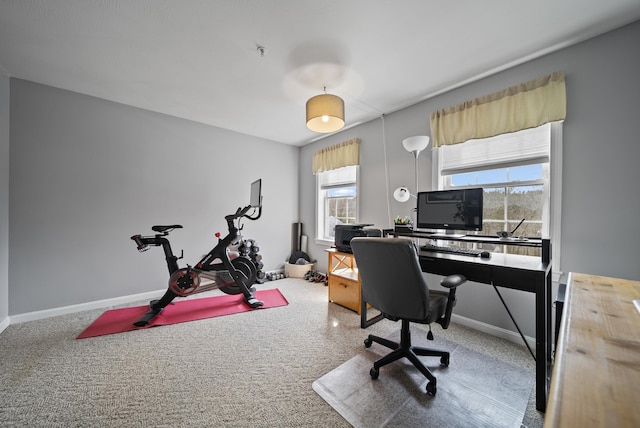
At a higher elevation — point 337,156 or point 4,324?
point 337,156

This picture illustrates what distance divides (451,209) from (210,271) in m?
2.61

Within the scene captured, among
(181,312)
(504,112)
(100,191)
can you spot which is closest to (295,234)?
(181,312)

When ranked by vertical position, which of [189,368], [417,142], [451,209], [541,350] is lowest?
[189,368]

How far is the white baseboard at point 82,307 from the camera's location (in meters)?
2.47

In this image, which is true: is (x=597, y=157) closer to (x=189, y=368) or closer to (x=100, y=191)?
(x=189, y=368)

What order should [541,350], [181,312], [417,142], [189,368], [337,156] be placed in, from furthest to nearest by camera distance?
[337,156]
[181,312]
[417,142]
[189,368]
[541,350]

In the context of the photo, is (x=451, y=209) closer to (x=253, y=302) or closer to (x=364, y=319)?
(x=364, y=319)

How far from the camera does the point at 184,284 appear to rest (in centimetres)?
265

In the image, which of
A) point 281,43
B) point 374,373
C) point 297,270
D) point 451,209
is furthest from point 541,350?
point 297,270

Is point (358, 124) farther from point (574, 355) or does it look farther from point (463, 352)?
point (574, 355)

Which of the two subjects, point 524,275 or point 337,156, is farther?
point 337,156

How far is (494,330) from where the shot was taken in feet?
7.29

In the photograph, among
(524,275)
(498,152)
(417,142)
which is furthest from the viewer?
(417,142)

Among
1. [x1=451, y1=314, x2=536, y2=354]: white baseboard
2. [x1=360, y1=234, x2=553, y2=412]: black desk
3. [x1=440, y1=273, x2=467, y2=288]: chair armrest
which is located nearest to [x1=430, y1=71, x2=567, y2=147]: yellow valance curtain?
[x1=360, y1=234, x2=553, y2=412]: black desk
